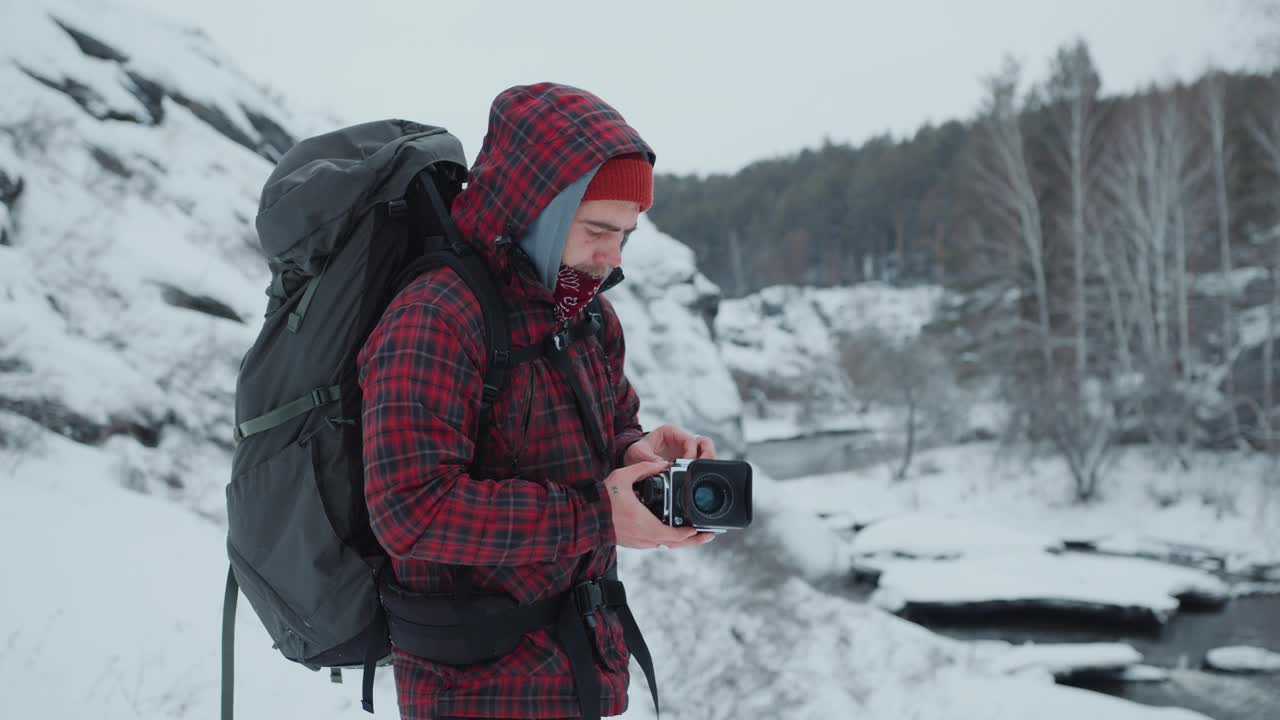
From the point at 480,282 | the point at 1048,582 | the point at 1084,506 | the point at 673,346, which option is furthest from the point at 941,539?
the point at 480,282

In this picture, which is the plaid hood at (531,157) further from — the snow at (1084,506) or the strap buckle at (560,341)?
the snow at (1084,506)

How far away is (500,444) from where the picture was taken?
1321 millimetres

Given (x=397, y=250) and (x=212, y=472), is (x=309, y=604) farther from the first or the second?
(x=212, y=472)

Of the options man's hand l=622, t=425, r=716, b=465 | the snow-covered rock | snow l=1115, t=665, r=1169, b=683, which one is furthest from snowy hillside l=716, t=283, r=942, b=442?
man's hand l=622, t=425, r=716, b=465

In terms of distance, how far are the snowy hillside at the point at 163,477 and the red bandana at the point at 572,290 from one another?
8.12 feet

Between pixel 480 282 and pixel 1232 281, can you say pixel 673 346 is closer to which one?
pixel 1232 281

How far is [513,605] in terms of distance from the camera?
4.28 feet

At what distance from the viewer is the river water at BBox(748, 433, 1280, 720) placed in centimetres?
948

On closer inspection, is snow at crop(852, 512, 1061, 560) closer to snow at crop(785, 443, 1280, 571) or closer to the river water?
snow at crop(785, 443, 1280, 571)

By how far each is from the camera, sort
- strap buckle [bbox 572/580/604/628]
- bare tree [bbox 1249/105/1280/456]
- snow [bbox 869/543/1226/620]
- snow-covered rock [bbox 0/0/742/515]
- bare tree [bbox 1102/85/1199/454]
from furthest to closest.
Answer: bare tree [bbox 1102/85/1199/454]
bare tree [bbox 1249/105/1280/456]
snow [bbox 869/543/1226/620]
snow-covered rock [bbox 0/0/742/515]
strap buckle [bbox 572/580/604/628]

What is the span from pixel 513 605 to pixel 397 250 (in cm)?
60

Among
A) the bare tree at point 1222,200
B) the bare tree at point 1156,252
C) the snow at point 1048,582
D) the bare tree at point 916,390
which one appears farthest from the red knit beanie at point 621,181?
the bare tree at point 1222,200

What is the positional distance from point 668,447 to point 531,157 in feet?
2.18

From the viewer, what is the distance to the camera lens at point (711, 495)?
1332 millimetres
